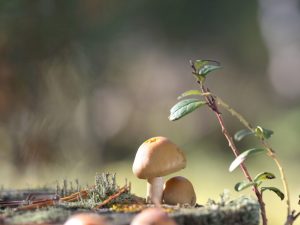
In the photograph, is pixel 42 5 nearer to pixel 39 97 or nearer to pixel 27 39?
pixel 27 39

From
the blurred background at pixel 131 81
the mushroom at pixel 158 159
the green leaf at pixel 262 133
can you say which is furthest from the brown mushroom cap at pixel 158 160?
the blurred background at pixel 131 81

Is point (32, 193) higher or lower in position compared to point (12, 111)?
lower

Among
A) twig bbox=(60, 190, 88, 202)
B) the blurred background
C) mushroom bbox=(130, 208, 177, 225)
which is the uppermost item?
the blurred background

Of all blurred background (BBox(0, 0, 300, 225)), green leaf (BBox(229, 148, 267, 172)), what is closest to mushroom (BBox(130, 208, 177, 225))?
green leaf (BBox(229, 148, 267, 172))

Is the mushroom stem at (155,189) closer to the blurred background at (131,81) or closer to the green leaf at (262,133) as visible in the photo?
the green leaf at (262,133)

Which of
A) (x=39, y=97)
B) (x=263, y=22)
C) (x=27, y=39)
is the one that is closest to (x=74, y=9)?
(x=27, y=39)

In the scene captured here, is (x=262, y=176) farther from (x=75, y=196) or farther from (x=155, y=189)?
(x=75, y=196)

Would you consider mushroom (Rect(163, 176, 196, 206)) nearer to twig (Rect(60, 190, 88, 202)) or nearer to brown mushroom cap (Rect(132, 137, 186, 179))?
brown mushroom cap (Rect(132, 137, 186, 179))
